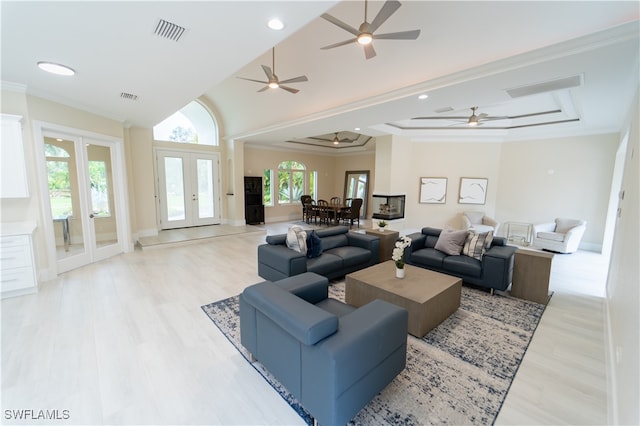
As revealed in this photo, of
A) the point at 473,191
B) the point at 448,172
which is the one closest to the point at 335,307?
the point at 448,172

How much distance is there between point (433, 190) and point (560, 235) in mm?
3017

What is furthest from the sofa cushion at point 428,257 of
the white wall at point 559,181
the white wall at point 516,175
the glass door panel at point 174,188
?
the glass door panel at point 174,188

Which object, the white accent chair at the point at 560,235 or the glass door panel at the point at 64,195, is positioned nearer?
the glass door panel at the point at 64,195

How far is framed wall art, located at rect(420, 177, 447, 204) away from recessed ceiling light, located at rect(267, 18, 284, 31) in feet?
21.6

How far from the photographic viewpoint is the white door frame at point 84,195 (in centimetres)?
385

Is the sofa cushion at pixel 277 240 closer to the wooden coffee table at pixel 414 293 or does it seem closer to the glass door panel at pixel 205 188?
the wooden coffee table at pixel 414 293

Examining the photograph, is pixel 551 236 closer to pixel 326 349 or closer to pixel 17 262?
pixel 326 349

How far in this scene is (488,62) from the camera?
301 cm

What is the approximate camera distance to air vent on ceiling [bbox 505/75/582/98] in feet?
10.6

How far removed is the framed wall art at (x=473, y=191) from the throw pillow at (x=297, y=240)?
5.80 m

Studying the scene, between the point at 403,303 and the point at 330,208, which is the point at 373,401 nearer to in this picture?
the point at 403,303

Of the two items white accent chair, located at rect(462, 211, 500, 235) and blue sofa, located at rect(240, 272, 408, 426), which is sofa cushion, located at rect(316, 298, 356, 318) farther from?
white accent chair, located at rect(462, 211, 500, 235)

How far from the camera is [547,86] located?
3426 millimetres

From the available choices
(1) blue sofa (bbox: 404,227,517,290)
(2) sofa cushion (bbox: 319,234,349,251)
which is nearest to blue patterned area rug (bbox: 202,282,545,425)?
(1) blue sofa (bbox: 404,227,517,290)
